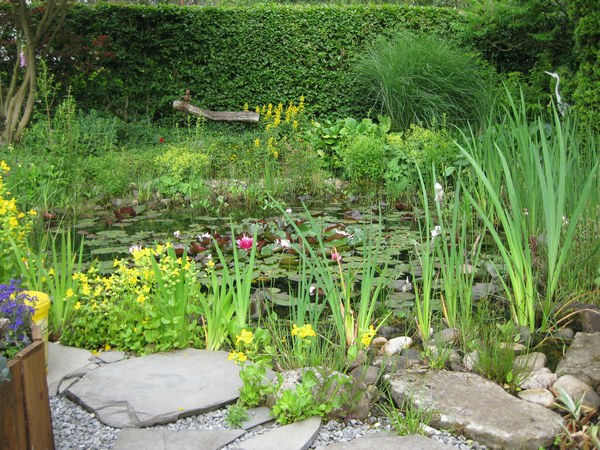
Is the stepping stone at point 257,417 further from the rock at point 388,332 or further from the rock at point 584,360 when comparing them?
the rock at point 584,360

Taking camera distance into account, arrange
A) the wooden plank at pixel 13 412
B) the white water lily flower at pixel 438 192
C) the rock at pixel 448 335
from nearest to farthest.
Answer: the wooden plank at pixel 13 412 → the rock at pixel 448 335 → the white water lily flower at pixel 438 192

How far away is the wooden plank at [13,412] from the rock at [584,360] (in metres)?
1.84

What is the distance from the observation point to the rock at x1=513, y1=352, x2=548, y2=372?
2388 millimetres

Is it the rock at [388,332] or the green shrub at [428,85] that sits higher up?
the green shrub at [428,85]


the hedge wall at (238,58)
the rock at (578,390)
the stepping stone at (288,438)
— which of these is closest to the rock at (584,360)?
the rock at (578,390)

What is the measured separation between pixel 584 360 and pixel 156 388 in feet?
5.27

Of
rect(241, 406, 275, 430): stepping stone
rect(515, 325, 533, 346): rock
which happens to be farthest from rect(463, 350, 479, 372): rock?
rect(241, 406, 275, 430): stepping stone

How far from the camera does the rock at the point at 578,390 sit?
2.21 meters

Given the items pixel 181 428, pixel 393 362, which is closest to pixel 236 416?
pixel 181 428

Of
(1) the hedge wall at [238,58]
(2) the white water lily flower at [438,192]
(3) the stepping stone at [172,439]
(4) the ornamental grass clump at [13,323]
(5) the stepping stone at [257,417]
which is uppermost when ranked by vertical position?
(1) the hedge wall at [238,58]

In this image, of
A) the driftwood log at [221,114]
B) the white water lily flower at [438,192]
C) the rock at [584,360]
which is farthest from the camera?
the driftwood log at [221,114]

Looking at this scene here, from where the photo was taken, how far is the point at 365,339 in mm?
2250

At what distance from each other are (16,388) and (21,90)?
20.9ft

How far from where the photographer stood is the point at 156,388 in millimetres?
2283
